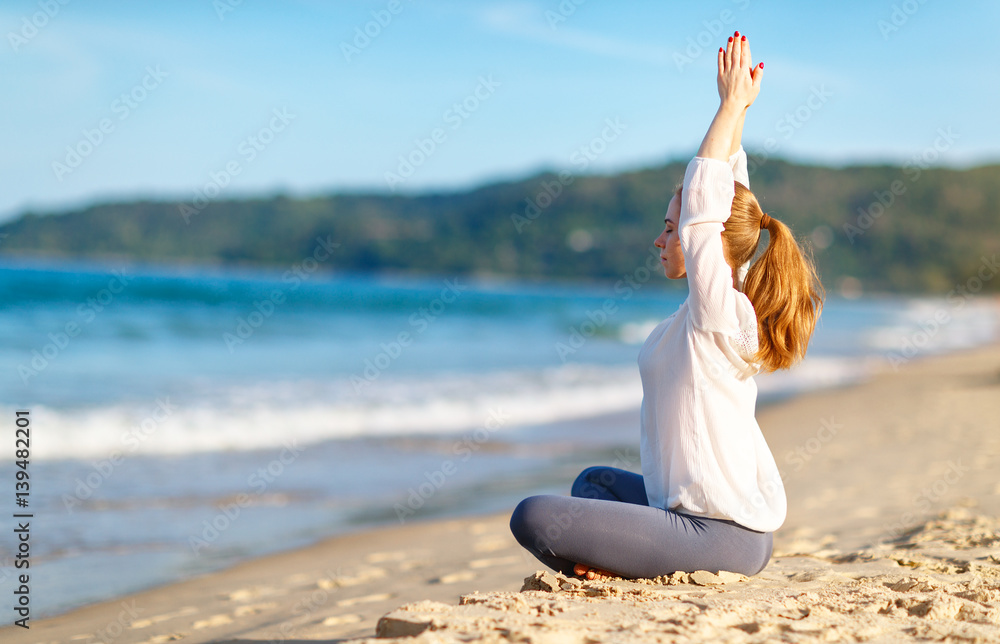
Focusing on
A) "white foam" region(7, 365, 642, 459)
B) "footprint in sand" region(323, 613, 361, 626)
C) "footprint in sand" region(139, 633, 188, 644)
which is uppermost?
"white foam" region(7, 365, 642, 459)

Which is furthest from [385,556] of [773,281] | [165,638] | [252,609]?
[773,281]

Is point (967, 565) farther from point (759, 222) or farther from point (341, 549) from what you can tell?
point (341, 549)

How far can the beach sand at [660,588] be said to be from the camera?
2.52 metres

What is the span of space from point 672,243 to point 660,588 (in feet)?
3.96

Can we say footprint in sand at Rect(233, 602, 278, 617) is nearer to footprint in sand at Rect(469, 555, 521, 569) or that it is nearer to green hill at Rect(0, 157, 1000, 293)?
footprint in sand at Rect(469, 555, 521, 569)

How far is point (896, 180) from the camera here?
292ft

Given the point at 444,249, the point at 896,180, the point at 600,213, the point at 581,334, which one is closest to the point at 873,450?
the point at 581,334

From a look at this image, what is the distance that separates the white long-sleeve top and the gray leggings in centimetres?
7

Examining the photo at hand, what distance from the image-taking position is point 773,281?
2764 millimetres

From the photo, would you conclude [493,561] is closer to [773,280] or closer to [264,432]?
[773,280]

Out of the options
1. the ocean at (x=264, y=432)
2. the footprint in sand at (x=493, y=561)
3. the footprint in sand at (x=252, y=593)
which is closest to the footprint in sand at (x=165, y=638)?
the footprint in sand at (x=252, y=593)

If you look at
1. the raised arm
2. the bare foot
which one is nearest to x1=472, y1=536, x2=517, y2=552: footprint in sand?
the bare foot

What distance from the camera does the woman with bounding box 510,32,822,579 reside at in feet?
8.84

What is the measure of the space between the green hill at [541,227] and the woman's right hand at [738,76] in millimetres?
77271
